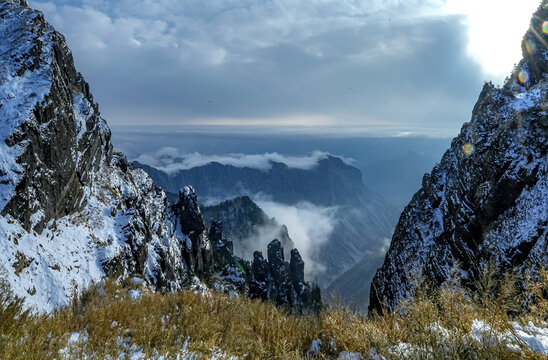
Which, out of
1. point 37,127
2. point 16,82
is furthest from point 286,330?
point 16,82

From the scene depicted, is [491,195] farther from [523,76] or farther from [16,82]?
[16,82]

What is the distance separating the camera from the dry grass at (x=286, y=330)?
3.41 meters

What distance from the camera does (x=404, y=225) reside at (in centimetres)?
4975

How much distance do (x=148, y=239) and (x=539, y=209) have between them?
42.9 metres

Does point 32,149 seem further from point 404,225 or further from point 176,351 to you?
point 404,225

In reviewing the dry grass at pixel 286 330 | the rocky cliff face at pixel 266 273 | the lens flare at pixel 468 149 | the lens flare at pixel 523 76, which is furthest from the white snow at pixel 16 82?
the rocky cliff face at pixel 266 273

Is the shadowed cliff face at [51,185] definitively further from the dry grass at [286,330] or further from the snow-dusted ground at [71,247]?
the dry grass at [286,330]

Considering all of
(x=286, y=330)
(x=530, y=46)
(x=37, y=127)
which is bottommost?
(x=286, y=330)

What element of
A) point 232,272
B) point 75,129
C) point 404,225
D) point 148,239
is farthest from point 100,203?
point 232,272

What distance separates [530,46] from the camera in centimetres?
4128

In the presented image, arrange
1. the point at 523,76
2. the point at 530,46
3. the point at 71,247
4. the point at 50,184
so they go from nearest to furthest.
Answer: the point at 50,184 < the point at 71,247 < the point at 530,46 < the point at 523,76

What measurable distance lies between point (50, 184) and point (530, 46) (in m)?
60.1

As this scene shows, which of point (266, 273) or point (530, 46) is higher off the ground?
point (530, 46)

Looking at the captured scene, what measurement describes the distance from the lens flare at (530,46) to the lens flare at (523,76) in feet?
8.59
